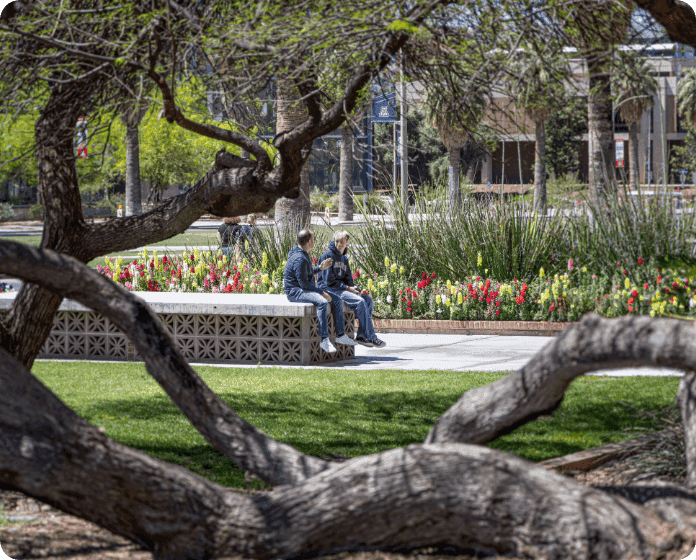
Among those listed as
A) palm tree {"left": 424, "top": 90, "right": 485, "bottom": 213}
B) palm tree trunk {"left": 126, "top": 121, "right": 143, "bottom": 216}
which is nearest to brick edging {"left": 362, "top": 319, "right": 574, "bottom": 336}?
palm tree {"left": 424, "top": 90, "right": 485, "bottom": 213}

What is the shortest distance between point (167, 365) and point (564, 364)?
2006 mm

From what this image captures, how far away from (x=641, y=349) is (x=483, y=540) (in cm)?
110

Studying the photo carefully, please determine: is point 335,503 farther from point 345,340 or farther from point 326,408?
point 345,340

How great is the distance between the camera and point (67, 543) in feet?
15.3

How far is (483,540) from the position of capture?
379cm

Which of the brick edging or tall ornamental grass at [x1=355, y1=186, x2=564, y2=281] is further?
tall ornamental grass at [x1=355, y1=186, x2=564, y2=281]

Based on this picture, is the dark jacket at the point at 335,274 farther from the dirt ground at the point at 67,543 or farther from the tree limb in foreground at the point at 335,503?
the tree limb in foreground at the point at 335,503

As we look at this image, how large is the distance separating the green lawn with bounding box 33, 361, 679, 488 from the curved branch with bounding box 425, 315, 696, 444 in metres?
2.11

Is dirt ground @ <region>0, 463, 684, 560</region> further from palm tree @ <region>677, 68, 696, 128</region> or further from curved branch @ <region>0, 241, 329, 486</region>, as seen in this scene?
palm tree @ <region>677, 68, 696, 128</region>

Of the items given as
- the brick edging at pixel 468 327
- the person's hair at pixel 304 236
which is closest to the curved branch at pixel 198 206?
the person's hair at pixel 304 236

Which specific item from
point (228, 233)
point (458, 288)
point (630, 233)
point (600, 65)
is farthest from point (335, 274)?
point (630, 233)

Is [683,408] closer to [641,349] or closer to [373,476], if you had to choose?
[641,349]

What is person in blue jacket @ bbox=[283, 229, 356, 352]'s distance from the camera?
36.6ft

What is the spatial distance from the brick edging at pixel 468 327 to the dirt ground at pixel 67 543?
8.55 m
